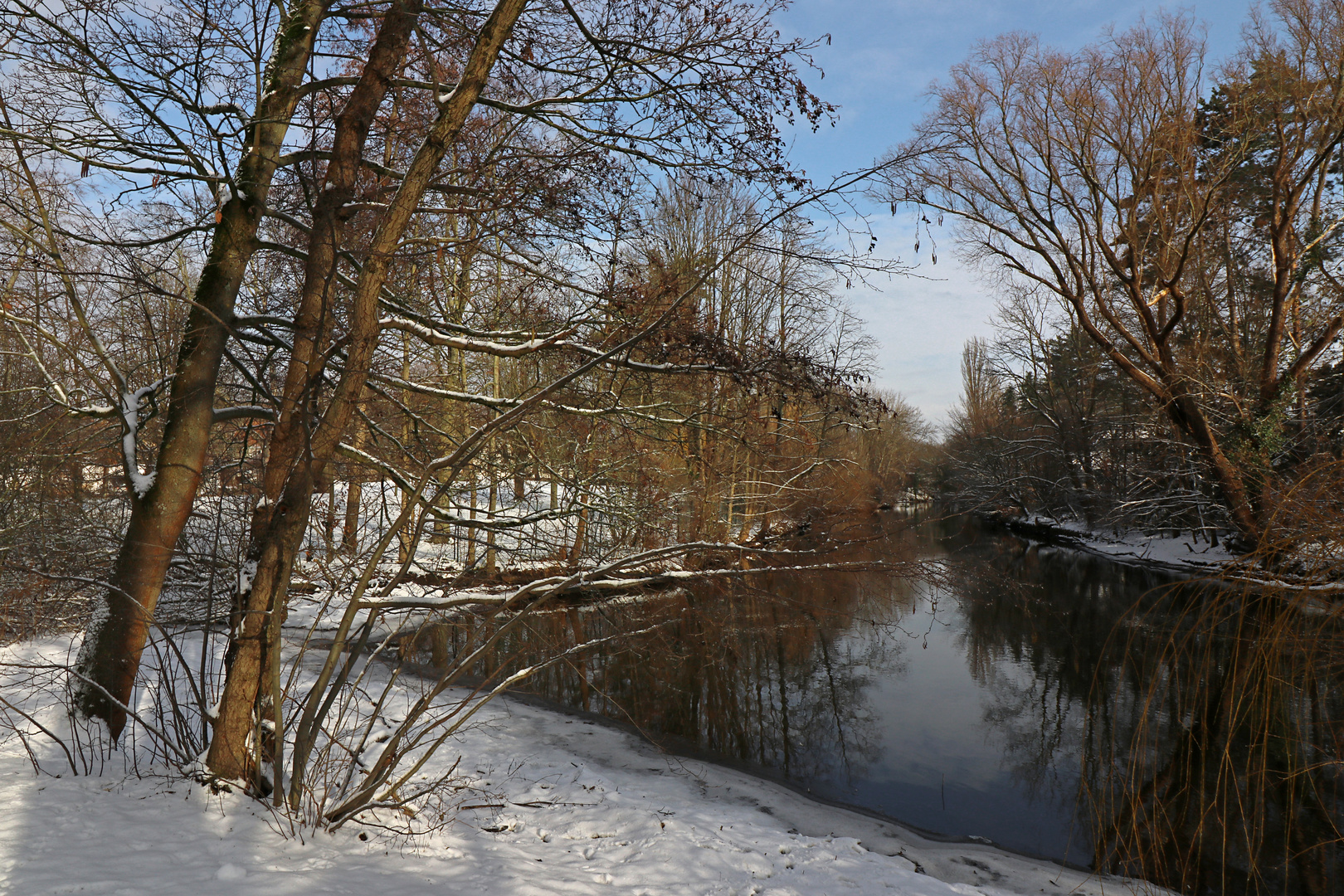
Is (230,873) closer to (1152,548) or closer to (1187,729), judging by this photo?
(1187,729)

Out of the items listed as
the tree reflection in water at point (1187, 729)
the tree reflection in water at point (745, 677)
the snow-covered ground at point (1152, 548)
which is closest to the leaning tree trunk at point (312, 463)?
the tree reflection in water at point (745, 677)

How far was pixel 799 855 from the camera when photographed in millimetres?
4934

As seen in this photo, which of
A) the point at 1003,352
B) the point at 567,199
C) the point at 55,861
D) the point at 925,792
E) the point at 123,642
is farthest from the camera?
the point at 1003,352

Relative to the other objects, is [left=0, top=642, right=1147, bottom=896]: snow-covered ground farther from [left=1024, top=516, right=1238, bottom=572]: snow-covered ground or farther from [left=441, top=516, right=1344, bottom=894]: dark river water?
[left=1024, top=516, right=1238, bottom=572]: snow-covered ground

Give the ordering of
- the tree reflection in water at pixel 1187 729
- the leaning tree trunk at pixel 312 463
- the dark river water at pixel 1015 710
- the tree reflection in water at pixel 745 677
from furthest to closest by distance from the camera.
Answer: the tree reflection in water at pixel 745 677 < the dark river water at pixel 1015 710 < the leaning tree trunk at pixel 312 463 < the tree reflection in water at pixel 1187 729

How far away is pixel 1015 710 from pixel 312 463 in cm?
893

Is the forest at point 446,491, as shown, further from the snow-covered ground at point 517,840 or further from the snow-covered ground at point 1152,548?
the snow-covered ground at point 1152,548

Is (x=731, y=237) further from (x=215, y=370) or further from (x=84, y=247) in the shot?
(x=84, y=247)

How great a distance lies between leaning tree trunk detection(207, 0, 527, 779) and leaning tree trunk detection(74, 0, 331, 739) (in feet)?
4.36

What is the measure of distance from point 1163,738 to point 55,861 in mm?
9798

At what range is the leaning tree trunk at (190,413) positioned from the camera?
180 inches

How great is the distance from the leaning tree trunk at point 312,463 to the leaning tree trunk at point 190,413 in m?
1.33

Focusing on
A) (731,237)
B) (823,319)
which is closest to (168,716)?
(731,237)

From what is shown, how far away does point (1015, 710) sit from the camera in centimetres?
911
